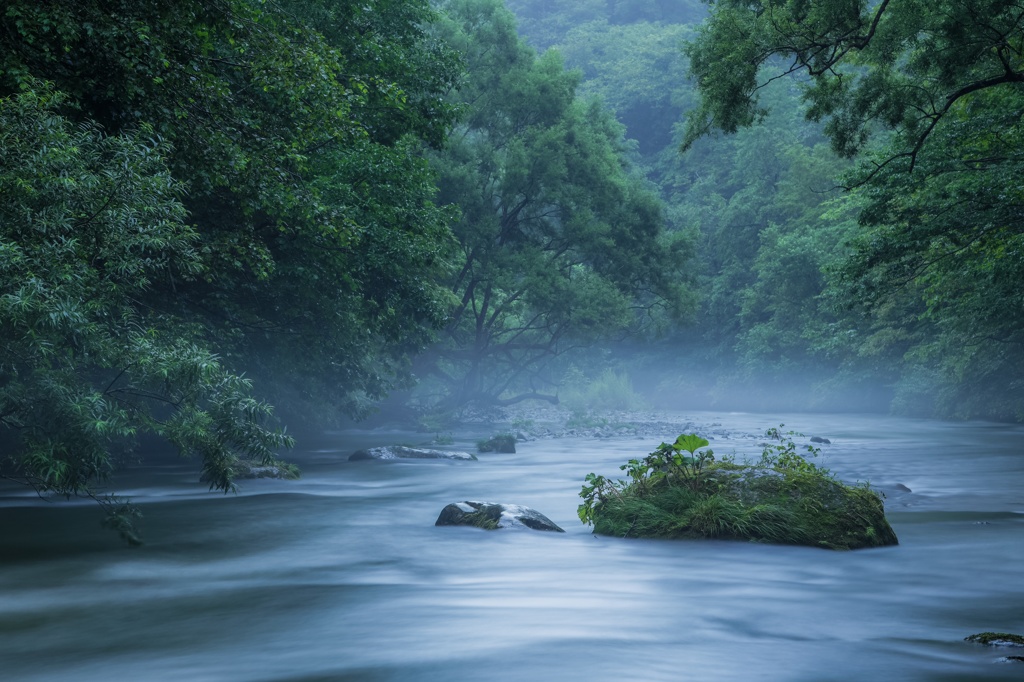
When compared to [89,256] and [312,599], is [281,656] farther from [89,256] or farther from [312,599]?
[89,256]

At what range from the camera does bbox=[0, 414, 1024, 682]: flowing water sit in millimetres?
7391

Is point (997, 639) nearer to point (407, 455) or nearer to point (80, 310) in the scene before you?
point (80, 310)

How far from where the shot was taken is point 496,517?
44.7ft

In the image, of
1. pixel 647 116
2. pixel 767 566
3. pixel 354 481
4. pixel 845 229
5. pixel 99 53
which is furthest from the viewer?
pixel 647 116

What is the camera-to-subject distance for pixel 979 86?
1522 cm

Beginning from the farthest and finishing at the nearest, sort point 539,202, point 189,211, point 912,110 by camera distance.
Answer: point 539,202 < point 912,110 < point 189,211

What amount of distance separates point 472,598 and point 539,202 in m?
31.5

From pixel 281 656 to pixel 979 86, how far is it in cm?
1290

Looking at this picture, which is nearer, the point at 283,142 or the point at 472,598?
the point at 472,598

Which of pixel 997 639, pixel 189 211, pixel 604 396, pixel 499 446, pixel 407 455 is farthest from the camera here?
pixel 604 396

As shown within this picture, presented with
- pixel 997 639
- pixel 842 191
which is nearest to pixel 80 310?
pixel 997 639

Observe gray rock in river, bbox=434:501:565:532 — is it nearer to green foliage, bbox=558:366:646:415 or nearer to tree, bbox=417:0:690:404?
tree, bbox=417:0:690:404

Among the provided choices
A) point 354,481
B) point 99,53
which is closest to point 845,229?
point 354,481

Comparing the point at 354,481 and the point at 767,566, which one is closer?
the point at 767,566
